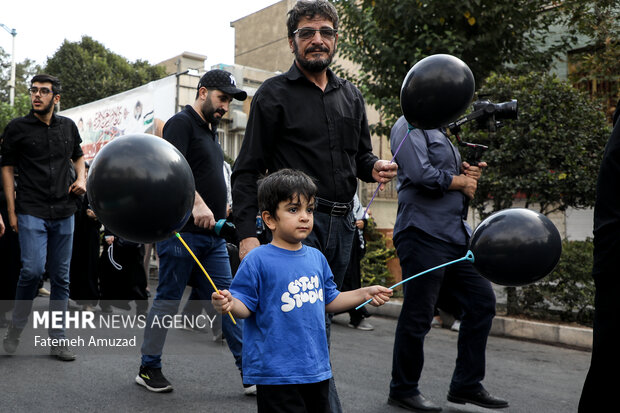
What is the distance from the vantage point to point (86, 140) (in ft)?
58.2

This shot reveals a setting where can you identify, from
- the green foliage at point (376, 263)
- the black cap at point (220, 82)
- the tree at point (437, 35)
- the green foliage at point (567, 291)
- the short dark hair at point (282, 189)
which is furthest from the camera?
the tree at point (437, 35)

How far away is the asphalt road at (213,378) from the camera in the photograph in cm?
375

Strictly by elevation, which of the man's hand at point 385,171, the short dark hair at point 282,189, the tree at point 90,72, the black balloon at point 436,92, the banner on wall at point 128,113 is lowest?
the short dark hair at point 282,189

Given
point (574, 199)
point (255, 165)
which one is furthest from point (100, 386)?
point (574, 199)

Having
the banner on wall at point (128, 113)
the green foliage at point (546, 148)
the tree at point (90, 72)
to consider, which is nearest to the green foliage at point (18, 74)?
the tree at point (90, 72)

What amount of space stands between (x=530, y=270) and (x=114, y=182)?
5.64 ft

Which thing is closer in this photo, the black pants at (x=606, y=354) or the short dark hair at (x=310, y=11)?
the black pants at (x=606, y=354)

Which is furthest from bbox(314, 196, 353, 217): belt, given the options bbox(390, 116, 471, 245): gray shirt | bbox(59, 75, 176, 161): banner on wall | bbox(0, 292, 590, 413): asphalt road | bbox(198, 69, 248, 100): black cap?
bbox(59, 75, 176, 161): banner on wall

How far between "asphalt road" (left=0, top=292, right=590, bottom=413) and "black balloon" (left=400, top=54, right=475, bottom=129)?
1828 millimetres

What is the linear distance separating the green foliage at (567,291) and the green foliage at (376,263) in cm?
270

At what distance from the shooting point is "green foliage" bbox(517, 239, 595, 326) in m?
7.16

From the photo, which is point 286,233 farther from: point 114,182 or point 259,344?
point 114,182

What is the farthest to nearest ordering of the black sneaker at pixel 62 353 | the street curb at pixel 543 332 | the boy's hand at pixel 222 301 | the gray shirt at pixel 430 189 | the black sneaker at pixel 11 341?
the street curb at pixel 543 332 → the black sneaker at pixel 11 341 → the black sneaker at pixel 62 353 → the gray shirt at pixel 430 189 → the boy's hand at pixel 222 301

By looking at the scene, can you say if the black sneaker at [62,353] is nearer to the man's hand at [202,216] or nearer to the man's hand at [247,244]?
the man's hand at [202,216]
